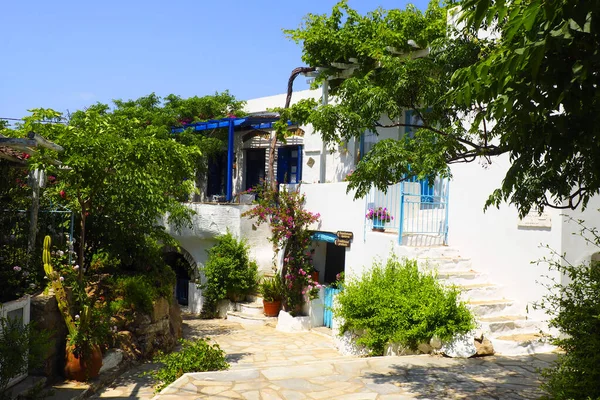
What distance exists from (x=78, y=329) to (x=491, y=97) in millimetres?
6608

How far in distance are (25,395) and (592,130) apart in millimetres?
6619

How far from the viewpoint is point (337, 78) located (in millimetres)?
15281

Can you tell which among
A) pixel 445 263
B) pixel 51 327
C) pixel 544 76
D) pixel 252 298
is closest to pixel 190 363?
pixel 51 327

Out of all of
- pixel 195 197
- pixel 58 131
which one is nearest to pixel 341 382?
pixel 58 131

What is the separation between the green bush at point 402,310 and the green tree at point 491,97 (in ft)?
7.26

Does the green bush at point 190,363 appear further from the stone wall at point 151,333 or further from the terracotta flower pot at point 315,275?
the terracotta flower pot at point 315,275

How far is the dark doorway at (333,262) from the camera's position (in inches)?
637

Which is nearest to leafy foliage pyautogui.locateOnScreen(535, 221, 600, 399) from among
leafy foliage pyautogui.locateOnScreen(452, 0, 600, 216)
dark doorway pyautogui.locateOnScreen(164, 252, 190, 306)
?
leafy foliage pyautogui.locateOnScreen(452, 0, 600, 216)

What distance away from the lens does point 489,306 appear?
938cm

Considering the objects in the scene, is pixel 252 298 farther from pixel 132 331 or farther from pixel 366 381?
pixel 366 381

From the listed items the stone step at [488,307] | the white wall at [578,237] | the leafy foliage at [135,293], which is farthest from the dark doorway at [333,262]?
the white wall at [578,237]

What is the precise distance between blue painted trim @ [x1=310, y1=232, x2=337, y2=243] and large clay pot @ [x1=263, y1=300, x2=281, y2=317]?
2.06 metres

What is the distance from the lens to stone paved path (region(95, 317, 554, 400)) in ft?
21.3

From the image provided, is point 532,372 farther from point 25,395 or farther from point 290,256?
point 290,256
